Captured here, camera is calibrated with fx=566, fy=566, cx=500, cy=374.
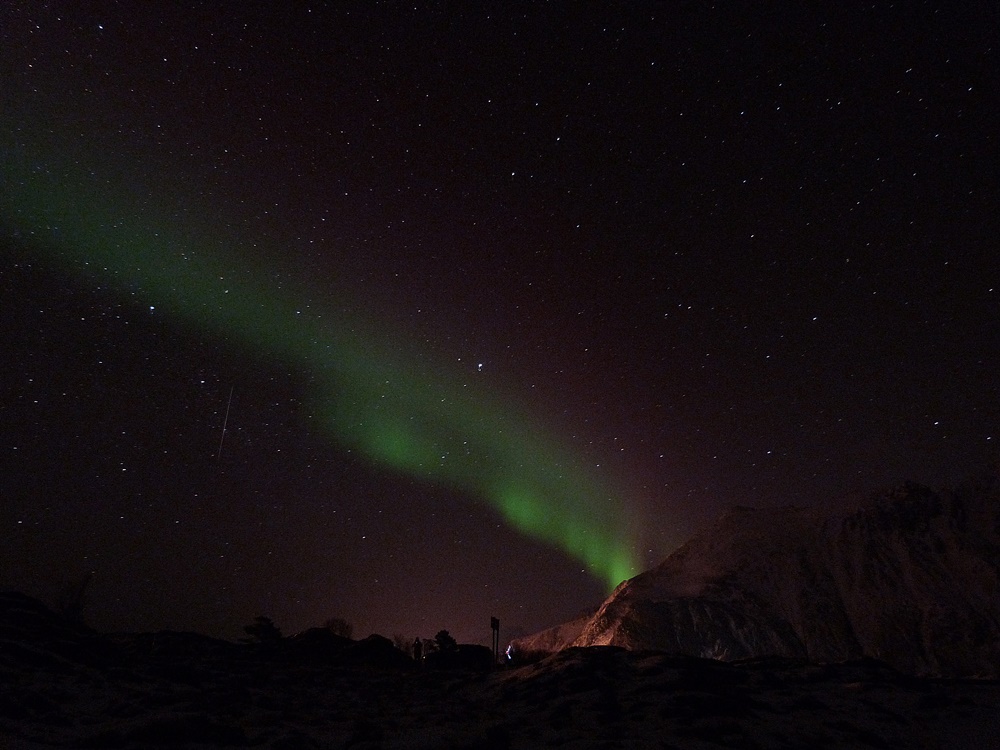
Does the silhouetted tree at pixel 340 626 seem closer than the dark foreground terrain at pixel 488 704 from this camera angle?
No

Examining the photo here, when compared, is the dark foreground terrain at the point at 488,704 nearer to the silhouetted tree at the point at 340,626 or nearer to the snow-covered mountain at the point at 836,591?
the silhouetted tree at the point at 340,626

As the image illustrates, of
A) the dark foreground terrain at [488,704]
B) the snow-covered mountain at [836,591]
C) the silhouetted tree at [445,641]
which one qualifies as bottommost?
the dark foreground terrain at [488,704]

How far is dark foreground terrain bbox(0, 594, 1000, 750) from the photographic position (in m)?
9.81

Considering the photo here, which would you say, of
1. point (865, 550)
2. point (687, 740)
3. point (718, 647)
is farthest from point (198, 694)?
point (865, 550)

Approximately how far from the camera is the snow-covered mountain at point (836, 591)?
104 metres

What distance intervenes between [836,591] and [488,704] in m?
137

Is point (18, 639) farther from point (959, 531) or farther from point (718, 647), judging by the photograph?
point (959, 531)

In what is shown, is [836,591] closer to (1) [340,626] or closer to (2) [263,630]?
(1) [340,626]

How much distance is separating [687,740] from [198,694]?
11.1 meters

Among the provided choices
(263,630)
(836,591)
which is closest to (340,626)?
(263,630)

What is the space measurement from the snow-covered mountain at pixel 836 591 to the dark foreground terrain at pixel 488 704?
9089 centimetres

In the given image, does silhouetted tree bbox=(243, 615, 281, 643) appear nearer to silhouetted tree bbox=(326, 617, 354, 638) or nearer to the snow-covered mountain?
silhouetted tree bbox=(326, 617, 354, 638)

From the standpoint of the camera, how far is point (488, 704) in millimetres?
14047

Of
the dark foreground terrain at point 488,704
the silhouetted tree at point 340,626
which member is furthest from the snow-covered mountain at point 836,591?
the dark foreground terrain at point 488,704
